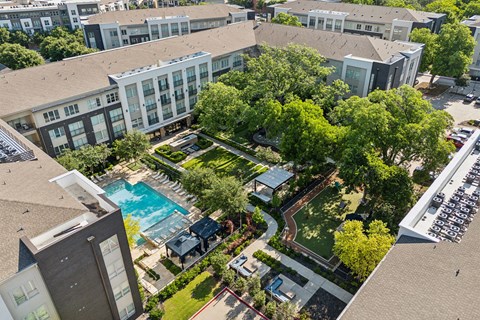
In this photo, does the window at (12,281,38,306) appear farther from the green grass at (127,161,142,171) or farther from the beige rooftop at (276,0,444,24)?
the beige rooftop at (276,0,444,24)

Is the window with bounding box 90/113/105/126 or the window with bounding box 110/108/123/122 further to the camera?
the window with bounding box 110/108/123/122

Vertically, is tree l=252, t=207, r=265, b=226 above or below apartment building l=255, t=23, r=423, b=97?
below

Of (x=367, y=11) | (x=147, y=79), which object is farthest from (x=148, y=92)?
(x=367, y=11)

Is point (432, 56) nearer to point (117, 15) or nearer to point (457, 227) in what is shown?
point (457, 227)

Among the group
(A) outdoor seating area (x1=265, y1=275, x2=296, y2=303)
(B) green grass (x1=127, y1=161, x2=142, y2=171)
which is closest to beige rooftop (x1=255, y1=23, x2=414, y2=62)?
(B) green grass (x1=127, y1=161, x2=142, y2=171)

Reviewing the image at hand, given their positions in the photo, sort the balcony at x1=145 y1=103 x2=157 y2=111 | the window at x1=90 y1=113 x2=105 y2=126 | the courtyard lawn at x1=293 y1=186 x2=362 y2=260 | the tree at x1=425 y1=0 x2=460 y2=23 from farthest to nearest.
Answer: the tree at x1=425 y1=0 x2=460 y2=23 → the balcony at x1=145 y1=103 x2=157 y2=111 → the window at x1=90 y1=113 x2=105 y2=126 → the courtyard lawn at x1=293 y1=186 x2=362 y2=260

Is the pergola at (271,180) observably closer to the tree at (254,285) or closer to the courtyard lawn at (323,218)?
the courtyard lawn at (323,218)

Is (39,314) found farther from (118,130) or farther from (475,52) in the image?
(475,52)
